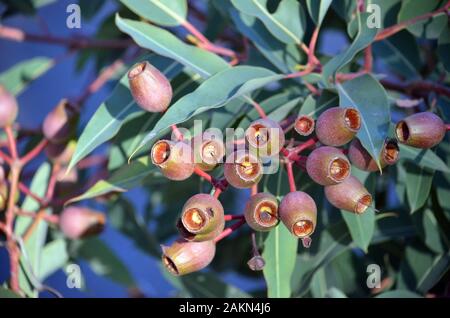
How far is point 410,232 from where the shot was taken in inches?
44.0

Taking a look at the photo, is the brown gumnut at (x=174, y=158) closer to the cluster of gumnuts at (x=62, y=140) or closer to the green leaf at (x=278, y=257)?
the green leaf at (x=278, y=257)

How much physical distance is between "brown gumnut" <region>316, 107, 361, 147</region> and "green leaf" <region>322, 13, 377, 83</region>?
11 centimetres

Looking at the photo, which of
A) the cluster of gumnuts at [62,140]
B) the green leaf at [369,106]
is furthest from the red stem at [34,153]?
the green leaf at [369,106]

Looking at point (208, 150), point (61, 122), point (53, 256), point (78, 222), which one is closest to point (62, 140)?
point (61, 122)

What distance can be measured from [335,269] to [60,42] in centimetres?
70

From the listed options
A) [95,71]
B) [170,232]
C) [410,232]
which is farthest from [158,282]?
[410,232]

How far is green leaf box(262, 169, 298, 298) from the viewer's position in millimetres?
917

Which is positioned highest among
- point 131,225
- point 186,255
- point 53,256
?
point 186,255

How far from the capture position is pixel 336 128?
714 millimetres

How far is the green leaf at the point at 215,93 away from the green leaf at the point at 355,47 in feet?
0.25

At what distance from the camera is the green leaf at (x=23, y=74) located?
1.38m

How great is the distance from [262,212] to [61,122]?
0.49 m

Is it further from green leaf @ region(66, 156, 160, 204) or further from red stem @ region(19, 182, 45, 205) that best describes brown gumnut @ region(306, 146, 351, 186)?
red stem @ region(19, 182, 45, 205)

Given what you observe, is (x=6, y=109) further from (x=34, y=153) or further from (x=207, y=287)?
(x=207, y=287)
